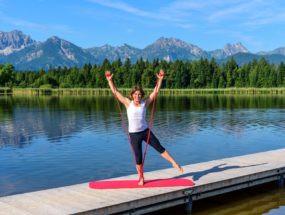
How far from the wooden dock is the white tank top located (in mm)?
1849

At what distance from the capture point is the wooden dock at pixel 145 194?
1136 centimetres

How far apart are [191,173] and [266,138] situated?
16755 mm

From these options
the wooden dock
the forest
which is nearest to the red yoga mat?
the wooden dock

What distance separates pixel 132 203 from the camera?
11953 mm

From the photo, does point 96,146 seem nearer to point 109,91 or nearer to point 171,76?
point 109,91

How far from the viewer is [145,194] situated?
41.0 feet

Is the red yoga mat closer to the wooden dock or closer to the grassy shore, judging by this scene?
the wooden dock

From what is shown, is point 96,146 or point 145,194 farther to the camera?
point 96,146

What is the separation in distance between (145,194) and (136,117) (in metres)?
2.21

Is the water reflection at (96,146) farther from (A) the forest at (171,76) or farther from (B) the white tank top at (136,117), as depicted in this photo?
(A) the forest at (171,76)

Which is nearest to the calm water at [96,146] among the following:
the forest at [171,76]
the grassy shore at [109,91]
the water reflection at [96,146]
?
the water reflection at [96,146]

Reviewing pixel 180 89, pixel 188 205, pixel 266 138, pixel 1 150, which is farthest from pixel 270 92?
pixel 188 205

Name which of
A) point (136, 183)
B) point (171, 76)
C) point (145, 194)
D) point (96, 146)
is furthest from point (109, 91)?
point (145, 194)

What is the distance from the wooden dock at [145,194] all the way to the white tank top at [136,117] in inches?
72.8
